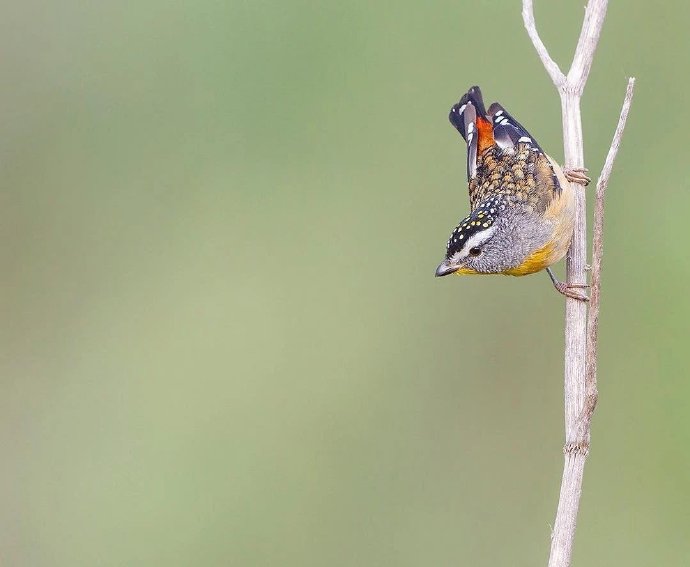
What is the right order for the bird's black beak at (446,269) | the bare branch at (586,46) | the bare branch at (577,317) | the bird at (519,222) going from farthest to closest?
the bird's black beak at (446,269) → the bird at (519,222) → the bare branch at (586,46) → the bare branch at (577,317)

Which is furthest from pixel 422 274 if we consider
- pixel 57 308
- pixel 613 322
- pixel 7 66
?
pixel 7 66

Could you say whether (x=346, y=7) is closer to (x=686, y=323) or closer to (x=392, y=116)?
(x=392, y=116)

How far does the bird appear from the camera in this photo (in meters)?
5.02

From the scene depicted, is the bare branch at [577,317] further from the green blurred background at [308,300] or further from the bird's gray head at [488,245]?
the green blurred background at [308,300]

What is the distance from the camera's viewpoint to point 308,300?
26.2 feet

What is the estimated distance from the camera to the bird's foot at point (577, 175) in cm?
503

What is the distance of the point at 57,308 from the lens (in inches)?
336

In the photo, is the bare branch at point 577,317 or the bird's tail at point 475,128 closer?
the bare branch at point 577,317

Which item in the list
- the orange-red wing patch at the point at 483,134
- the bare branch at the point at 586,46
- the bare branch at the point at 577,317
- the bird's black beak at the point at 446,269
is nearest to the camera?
the bare branch at the point at 577,317

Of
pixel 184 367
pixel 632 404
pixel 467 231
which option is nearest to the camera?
pixel 467 231

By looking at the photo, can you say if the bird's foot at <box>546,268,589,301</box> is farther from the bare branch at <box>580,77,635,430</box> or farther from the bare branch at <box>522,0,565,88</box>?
the bare branch at <box>522,0,565,88</box>

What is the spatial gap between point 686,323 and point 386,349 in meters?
2.08

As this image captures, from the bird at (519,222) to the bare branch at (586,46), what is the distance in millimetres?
545

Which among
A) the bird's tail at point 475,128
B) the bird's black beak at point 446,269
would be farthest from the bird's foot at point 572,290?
the bird's tail at point 475,128
